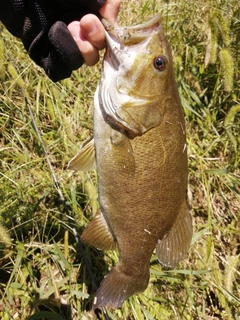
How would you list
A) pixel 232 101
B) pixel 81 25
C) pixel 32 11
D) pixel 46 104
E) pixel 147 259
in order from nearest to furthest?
pixel 81 25 → pixel 32 11 → pixel 147 259 → pixel 46 104 → pixel 232 101

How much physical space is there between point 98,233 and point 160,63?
2.64ft

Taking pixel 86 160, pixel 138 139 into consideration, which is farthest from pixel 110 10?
pixel 86 160

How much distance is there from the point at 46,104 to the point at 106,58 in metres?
1.50

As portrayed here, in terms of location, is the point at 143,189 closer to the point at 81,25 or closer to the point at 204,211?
the point at 81,25

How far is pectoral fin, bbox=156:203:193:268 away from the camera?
183 cm

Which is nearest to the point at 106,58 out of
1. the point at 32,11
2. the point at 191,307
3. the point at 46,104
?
the point at 32,11

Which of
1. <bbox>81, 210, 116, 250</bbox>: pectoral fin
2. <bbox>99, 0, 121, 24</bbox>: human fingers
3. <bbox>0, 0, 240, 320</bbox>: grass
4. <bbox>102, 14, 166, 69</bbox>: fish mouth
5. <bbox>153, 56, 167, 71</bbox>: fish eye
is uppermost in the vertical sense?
<bbox>99, 0, 121, 24</bbox>: human fingers

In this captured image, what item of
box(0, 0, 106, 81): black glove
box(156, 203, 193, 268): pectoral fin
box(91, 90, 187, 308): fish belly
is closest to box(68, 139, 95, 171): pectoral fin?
box(91, 90, 187, 308): fish belly

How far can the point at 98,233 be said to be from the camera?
1.84 meters

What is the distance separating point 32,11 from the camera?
170 centimetres

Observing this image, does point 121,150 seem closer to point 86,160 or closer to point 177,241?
point 86,160

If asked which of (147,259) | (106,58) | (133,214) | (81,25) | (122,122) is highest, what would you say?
(81,25)

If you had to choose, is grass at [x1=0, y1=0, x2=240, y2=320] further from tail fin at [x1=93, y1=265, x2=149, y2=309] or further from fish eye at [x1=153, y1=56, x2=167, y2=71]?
fish eye at [x1=153, y1=56, x2=167, y2=71]

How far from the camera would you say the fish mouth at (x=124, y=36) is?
5.19 ft
